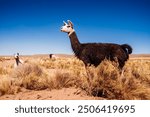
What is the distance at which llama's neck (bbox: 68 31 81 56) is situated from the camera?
8.95m

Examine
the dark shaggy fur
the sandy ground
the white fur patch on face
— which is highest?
the white fur patch on face

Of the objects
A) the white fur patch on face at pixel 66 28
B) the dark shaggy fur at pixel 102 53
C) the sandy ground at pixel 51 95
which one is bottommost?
the sandy ground at pixel 51 95

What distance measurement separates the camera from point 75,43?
9188 millimetres

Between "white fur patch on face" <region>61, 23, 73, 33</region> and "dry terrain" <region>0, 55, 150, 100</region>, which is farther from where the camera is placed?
"white fur patch on face" <region>61, 23, 73, 33</region>

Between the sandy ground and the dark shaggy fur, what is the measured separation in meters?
1.59

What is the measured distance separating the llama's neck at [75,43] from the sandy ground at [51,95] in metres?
2.11

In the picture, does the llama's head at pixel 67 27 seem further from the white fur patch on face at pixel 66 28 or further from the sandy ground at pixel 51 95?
the sandy ground at pixel 51 95

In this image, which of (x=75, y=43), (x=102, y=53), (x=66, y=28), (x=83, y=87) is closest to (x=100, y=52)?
(x=102, y=53)

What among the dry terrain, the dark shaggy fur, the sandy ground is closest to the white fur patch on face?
the dark shaggy fur

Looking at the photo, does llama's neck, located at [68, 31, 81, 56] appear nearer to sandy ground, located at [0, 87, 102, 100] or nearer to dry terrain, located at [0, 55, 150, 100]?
dry terrain, located at [0, 55, 150, 100]

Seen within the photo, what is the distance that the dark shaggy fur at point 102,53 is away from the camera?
318 inches

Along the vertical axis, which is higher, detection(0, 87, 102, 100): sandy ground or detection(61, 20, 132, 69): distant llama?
detection(61, 20, 132, 69): distant llama

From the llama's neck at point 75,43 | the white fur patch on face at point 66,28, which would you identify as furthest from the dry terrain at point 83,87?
the white fur patch on face at point 66,28

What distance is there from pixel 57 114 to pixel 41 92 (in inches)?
85.3
